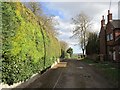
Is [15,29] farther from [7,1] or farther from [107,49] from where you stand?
[107,49]

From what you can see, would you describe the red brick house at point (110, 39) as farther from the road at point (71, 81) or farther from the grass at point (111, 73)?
the road at point (71, 81)

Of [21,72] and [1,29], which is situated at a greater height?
[1,29]

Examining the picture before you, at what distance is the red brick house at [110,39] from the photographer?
144ft

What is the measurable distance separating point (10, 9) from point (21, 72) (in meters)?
3.20

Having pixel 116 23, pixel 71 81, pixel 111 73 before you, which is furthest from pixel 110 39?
pixel 71 81

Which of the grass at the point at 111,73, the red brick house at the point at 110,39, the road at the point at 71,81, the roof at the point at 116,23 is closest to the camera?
the road at the point at 71,81

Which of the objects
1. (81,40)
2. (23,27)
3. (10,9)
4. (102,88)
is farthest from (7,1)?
(81,40)

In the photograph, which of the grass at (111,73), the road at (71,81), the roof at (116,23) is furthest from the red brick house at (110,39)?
the road at (71,81)

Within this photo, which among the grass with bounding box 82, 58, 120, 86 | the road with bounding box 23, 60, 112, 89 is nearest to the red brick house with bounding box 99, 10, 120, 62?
the grass with bounding box 82, 58, 120, 86

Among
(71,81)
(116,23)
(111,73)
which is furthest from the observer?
(116,23)

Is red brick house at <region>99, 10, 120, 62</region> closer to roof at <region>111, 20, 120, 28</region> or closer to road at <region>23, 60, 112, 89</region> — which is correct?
roof at <region>111, 20, 120, 28</region>

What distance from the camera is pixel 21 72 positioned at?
42.3 ft

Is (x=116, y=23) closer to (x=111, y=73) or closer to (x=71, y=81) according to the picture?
(x=111, y=73)

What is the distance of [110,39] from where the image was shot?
48812 mm
